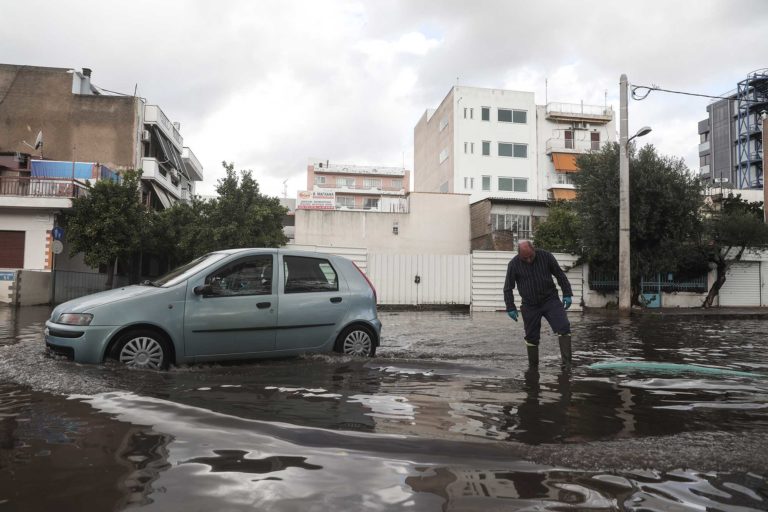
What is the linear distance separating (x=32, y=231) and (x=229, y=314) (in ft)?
68.5

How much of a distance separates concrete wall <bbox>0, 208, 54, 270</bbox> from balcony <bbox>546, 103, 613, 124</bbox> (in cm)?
3849

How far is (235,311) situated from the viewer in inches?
229

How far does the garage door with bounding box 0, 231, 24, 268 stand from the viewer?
71.7 feet

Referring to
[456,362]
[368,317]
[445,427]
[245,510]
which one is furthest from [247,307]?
[245,510]

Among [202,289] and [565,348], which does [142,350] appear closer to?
[202,289]

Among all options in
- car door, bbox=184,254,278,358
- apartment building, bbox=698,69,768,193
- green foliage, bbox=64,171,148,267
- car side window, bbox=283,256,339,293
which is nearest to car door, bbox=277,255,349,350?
car side window, bbox=283,256,339,293

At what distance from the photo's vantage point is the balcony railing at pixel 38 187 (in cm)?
2164

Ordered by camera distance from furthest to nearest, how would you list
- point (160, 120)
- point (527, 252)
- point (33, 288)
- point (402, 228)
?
point (160, 120) → point (402, 228) → point (33, 288) → point (527, 252)

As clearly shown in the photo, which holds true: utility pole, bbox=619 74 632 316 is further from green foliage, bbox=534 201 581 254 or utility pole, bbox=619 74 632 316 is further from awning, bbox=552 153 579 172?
awning, bbox=552 153 579 172

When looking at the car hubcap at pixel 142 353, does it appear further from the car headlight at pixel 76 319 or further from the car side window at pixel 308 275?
the car side window at pixel 308 275

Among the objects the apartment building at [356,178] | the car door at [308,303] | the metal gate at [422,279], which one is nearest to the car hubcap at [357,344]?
the car door at [308,303]

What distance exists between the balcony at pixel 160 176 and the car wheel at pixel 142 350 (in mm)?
24748

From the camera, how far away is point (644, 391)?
4945 millimetres

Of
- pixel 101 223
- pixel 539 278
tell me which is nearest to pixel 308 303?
pixel 539 278
